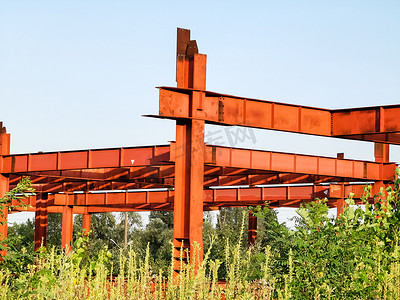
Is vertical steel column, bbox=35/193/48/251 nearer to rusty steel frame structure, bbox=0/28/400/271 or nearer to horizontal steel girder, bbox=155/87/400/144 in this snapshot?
rusty steel frame structure, bbox=0/28/400/271

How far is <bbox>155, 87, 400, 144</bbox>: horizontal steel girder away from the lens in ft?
63.6

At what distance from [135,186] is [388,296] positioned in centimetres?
2859

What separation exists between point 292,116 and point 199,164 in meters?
4.83

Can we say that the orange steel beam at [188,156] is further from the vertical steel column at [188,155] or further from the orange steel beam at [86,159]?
the orange steel beam at [86,159]

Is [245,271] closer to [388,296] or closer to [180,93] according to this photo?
[388,296]

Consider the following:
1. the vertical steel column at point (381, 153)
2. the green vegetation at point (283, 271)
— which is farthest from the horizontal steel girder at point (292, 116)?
the green vegetation at point (283, 271)

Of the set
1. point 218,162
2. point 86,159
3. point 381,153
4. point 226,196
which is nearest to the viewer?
point 218,162

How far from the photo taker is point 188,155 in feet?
62.0

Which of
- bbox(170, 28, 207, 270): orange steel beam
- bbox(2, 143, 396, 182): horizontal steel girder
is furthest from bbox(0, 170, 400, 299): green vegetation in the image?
bbox(2, 143, 396, 182): horizontal steel girder

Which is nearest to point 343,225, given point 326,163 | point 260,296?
point 260,296

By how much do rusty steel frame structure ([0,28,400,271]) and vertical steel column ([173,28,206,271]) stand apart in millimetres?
30

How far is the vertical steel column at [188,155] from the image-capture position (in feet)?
61.1

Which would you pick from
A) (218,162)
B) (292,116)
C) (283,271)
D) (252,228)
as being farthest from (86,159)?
(283,271)

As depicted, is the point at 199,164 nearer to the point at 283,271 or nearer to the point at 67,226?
the point at 283,271
